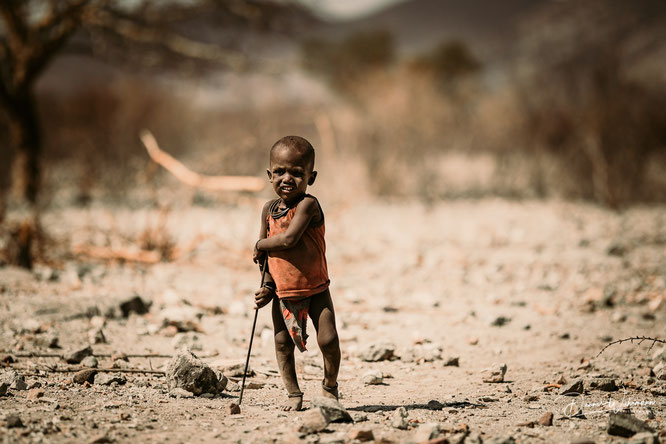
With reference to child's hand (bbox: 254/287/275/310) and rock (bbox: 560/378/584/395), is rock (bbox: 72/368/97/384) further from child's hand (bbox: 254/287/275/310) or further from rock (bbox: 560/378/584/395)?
rock (bbox: 560/378/584/395)

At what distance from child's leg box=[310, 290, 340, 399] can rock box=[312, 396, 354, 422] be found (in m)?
0.16

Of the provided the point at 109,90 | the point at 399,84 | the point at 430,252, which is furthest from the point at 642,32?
the point at 430,252

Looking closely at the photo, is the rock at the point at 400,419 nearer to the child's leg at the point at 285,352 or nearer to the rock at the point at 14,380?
the child's leg at the point at 285,352

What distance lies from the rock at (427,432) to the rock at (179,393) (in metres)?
1.11

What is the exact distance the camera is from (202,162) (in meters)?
6.85

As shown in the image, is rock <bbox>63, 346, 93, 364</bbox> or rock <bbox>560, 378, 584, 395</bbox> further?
rock <bbox>63, 346, 93, 364</bbox>

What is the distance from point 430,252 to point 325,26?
16.9 feet

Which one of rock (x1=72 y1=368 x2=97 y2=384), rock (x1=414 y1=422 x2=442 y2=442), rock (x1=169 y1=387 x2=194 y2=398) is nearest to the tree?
rock (x1=72 y1=368 x2=97 y2=384)

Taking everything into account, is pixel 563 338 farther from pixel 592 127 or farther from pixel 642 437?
pixel 592 127

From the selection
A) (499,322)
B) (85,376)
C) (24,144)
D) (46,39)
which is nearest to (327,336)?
(85,376)

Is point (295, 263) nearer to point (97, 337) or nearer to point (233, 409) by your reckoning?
point (233, 409)

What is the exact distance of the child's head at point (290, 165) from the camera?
2.53 metres

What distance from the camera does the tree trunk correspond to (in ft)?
32.8

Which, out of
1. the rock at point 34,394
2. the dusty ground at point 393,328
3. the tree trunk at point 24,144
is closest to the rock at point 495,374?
the dusty ground at point 393,328
